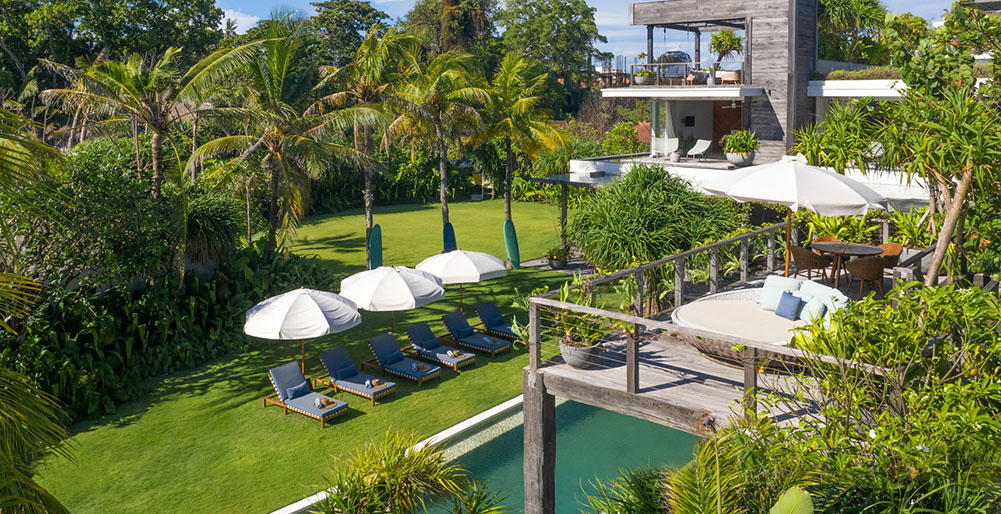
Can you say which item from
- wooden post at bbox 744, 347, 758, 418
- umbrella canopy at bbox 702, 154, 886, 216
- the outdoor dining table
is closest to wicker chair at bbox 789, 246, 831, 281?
the outdoor dining table

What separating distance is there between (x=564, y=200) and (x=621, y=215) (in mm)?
7649

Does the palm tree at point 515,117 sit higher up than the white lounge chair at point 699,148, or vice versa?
the palm tree at point 515,117

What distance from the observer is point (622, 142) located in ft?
138

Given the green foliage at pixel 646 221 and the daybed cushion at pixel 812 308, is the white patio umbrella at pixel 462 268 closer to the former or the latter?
the green foliage at pixel 646 221

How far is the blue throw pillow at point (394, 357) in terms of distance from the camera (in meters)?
17.3

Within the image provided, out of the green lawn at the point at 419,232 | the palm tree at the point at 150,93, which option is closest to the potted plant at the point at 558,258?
the green lawn at the point at 419,232

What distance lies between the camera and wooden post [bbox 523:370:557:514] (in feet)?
34.2

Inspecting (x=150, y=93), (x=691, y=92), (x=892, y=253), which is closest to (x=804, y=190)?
(x=892, y=253)

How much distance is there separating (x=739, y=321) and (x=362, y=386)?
797 cm

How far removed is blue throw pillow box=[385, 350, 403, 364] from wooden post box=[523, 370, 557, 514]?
719cm

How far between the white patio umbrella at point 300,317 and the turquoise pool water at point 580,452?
3.69 meters

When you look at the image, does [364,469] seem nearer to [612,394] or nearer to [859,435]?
[612,394]

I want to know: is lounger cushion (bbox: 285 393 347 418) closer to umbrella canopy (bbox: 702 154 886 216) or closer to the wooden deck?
the wooden deck

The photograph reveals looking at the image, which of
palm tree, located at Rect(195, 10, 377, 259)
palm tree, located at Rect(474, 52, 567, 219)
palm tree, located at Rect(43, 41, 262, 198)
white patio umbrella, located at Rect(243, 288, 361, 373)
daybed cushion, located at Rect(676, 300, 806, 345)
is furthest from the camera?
palm tree, located at Rect(474, 52, 567, 219)
